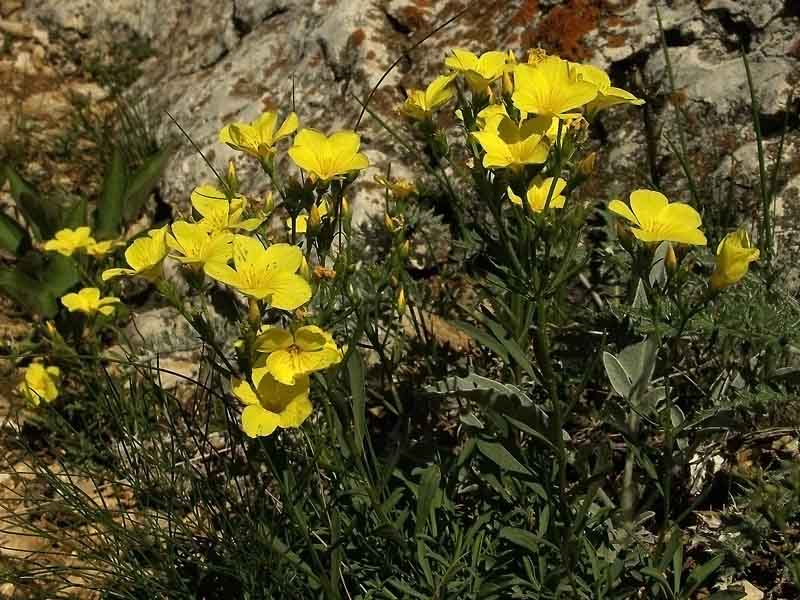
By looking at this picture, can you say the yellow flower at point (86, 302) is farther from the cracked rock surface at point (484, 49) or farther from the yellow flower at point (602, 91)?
the yellow flower at point (602, 91)

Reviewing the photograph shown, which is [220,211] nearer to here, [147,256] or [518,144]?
[147,256]

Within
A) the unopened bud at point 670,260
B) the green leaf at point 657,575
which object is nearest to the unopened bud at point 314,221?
the unopened bud at point 670,260

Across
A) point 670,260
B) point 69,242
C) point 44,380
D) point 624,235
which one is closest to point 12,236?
point 69,242

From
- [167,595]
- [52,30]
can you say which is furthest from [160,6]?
[167,595]

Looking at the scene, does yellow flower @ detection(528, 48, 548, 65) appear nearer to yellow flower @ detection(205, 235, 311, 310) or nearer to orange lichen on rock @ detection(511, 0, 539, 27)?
yellow flower @ detection(205, 235, 311, 310)

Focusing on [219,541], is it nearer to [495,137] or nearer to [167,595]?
[167,595]

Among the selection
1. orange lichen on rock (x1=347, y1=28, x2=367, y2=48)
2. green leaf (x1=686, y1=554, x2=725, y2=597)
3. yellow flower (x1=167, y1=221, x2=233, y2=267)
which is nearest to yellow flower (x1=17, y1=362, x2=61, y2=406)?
yellow flower (x1=167, y1=221, x2=233, y2=267)
